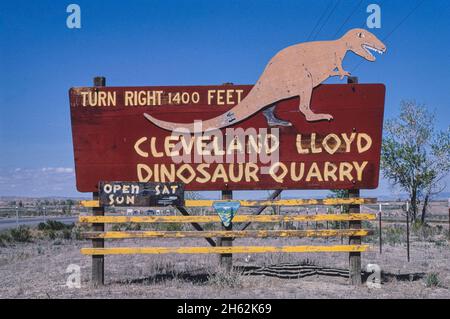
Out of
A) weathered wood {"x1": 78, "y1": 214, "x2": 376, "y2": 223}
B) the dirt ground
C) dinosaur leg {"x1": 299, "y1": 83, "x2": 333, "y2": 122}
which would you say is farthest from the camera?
dinosaur leg {"x1": 299, "y1": 83, "x2": 333, "y2": 122}

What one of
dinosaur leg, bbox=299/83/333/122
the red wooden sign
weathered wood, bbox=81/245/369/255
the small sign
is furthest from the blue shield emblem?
dinosaur leg, bbox=299/83/333/122

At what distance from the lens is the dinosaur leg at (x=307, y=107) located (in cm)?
1055

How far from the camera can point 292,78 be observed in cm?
1061

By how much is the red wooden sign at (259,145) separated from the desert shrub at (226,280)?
155 cm

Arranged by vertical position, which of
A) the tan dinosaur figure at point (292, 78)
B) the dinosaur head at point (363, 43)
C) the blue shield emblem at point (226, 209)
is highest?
the dinosaur head at point (363, 43)

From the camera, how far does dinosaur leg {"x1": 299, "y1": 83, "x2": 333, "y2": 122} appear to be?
415 inches

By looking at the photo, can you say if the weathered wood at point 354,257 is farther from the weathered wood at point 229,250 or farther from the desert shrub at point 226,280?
the desert shrub at point 226,280

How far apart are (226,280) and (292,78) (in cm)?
381

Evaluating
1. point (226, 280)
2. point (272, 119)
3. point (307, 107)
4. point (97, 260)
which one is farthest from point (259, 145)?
point (97, 260)

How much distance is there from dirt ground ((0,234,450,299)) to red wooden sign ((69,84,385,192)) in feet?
5.87

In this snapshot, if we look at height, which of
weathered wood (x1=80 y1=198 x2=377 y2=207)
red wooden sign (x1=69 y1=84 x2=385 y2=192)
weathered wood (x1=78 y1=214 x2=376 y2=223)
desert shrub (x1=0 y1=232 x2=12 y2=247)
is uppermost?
red wooden sign (x1=69 y1=84 x2=385 y2=192)

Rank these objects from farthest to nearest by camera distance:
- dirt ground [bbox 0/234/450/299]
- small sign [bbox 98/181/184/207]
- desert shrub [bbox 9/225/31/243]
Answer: desert shrub [bbox 9/225/31/243] → small sign [bbox 98/181/184/207] → dirt ground [bbox 0/234/450/299]

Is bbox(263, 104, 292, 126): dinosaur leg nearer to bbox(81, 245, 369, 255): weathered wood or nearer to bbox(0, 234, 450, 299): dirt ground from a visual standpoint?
bbox(81, 245, 369, 255): weathered wood

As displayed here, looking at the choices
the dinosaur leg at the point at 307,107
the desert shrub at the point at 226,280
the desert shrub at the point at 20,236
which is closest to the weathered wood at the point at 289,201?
the desert shrub at the point at 226,280
